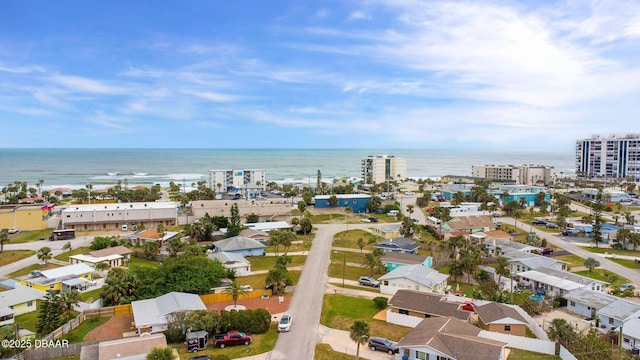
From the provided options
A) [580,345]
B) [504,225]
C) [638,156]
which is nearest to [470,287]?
[580,345]

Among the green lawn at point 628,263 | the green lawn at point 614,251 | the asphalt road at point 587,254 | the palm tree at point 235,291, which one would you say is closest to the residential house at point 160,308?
the palm tree at point 235,291

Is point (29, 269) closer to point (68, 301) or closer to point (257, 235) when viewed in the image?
point (68, 301)

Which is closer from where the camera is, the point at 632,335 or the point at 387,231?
the point at 632,335

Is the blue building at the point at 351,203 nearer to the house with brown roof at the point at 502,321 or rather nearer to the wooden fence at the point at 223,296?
the wooden fence at the point at 223,296

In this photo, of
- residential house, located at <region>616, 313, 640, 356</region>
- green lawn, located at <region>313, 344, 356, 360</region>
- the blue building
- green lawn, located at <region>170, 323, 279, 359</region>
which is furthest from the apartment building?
residential house, located at <region>616, 313, 640, 356</region>

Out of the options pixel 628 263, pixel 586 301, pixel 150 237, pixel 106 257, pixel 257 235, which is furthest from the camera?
pixel 150 237

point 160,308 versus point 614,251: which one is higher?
point 160,308

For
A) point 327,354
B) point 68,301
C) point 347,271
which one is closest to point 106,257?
point 68,301

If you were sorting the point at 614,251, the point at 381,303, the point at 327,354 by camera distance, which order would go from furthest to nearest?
1. the point at 614,251
2. the point at 381,303
3. the point at 327,354

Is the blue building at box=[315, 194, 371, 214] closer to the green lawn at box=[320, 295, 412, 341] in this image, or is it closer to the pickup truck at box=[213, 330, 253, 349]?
the green lawn at box=[320, 295, 412, 341]
